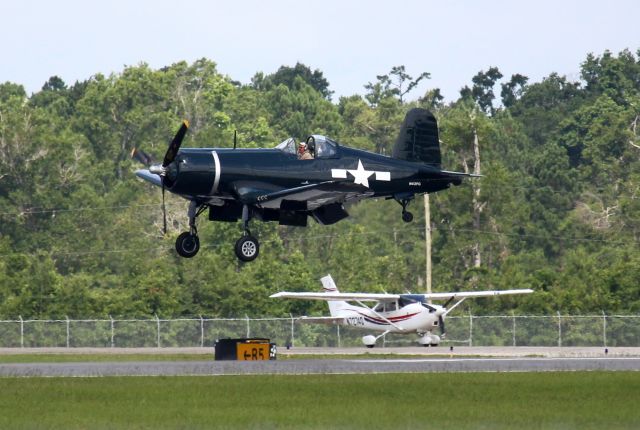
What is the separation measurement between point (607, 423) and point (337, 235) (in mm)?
76078

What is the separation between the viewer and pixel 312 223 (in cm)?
10875

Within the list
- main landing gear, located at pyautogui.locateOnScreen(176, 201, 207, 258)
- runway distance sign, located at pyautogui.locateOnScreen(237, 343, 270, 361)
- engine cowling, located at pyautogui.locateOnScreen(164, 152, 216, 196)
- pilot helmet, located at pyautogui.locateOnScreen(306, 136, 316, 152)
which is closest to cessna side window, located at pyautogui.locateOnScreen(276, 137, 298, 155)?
pilot helmet, located at pyautogui.locateOnScreen(306, 136, 316, 152)

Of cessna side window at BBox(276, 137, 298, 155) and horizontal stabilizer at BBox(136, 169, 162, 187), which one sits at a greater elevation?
cessna side window at BBox(276, 137, 298, 155)

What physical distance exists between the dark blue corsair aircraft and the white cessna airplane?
20565 millimetres

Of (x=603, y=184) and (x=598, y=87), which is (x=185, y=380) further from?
(x=598, y=87)

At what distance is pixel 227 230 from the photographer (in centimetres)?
9525

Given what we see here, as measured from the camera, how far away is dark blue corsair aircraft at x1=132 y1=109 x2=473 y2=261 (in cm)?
4216

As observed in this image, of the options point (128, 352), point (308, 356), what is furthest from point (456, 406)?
point (128, 352)

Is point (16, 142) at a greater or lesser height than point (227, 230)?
greater

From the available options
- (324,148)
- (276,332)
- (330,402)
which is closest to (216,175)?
(324,148)

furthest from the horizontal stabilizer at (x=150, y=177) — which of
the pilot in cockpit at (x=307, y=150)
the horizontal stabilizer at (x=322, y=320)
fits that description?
the horizontal stabilizer at (x=322, y=320)

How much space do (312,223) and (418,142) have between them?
61.3 meters

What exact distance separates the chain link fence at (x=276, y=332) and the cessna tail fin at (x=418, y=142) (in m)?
23.4

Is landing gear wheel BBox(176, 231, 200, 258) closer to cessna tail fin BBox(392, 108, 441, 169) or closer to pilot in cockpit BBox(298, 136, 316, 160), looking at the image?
pilot in cockpit BBox(298, 136, 316, 160)
